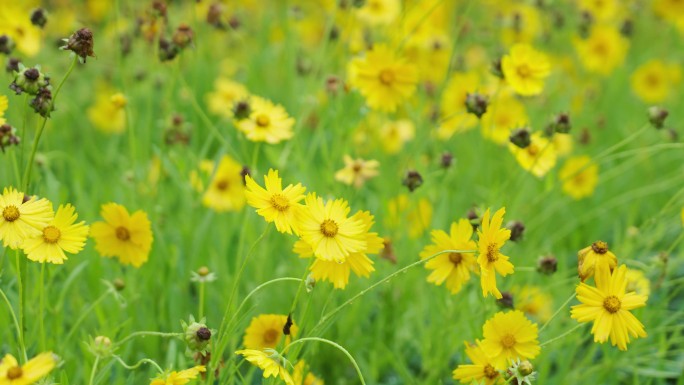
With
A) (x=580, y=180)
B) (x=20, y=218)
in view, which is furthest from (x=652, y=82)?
(x=20, y=218)

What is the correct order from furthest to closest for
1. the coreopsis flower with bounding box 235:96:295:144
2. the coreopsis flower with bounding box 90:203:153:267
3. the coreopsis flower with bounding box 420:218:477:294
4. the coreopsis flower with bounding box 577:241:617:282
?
the coreopsis flower with bounding box 235:96:295:144 < the coreopsis flower with bounding box 90:203:153:267 < the coreopsis flower with bounding box 420:218:477:294 < the coreopsis flower with bounding box 577:241:617:282

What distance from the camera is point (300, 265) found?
6.27 ft

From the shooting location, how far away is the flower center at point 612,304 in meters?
1.13

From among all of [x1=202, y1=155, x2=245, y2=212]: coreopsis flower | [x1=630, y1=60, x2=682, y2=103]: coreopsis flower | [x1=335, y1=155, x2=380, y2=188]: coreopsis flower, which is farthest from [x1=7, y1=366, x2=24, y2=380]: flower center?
[x1=630, y1=60, x2=682, y2=103]: coreopsis flower

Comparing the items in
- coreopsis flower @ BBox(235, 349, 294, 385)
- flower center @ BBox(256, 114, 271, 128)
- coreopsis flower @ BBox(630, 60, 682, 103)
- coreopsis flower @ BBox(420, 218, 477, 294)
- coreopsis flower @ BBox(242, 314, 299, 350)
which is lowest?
coreopsis flower @ BBox(242, 314, 299, 350)

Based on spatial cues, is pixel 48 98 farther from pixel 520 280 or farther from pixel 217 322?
pixel 520 280

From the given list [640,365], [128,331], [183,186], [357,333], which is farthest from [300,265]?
[640,365]

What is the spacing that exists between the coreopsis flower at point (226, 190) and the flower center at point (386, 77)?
421 mm

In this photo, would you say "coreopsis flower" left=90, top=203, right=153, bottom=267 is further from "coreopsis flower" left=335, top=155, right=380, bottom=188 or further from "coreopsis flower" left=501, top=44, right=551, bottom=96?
"coreopsis flower" left=501, top=44, right=551, bottom=96

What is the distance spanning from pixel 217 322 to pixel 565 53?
2.61 metres

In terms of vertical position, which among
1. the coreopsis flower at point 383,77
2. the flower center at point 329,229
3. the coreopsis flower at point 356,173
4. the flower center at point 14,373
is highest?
the coreopsis flower at point 383,77

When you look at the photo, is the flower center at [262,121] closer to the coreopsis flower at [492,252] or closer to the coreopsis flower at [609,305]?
the coreopsis flower at [492,252]

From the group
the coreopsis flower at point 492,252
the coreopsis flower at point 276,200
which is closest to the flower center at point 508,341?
the coreopsis flower at point 492,252

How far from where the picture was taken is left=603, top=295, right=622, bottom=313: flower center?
1.13 metres
